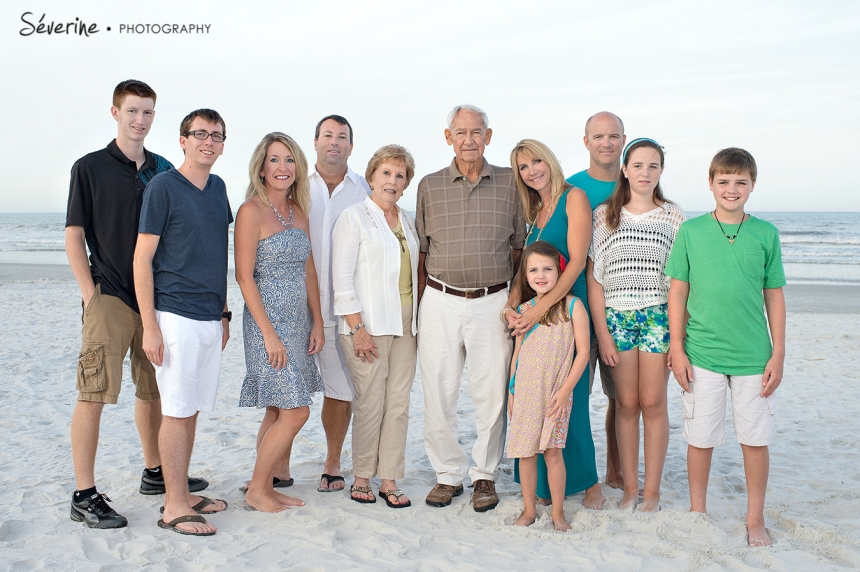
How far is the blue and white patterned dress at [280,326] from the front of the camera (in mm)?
3664

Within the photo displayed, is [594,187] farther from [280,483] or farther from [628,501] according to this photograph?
[280,483]

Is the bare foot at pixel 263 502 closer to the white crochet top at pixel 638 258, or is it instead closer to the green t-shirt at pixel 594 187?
the white crochet top at pixel 638 258

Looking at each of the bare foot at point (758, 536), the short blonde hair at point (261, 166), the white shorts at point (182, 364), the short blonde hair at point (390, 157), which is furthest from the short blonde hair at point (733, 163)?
the white shorts at point (182, 364)

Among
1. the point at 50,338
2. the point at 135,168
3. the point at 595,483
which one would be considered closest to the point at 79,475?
the point at 135,168

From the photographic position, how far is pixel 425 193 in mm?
4051

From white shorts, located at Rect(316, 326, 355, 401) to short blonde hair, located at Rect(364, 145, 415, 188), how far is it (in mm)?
1028

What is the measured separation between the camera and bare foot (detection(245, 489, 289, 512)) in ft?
12.2

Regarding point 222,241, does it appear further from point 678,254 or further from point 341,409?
point 678,254

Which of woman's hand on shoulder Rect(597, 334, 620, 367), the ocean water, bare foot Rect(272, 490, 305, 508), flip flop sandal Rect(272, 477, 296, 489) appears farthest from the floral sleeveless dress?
the ocean water

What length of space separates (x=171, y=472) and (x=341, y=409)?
1.15m

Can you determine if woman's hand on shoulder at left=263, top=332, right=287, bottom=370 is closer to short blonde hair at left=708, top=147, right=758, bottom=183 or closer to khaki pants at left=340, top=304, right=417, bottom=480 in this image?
khaki pants at left=340, top=304, right=417, bottom=480

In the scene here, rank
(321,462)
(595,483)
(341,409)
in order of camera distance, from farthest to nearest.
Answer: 1. (321,462)
2. (341,409)
3. (595,483)

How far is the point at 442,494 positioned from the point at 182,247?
2.06 meters

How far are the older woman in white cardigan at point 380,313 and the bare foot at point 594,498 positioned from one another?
106 cm
